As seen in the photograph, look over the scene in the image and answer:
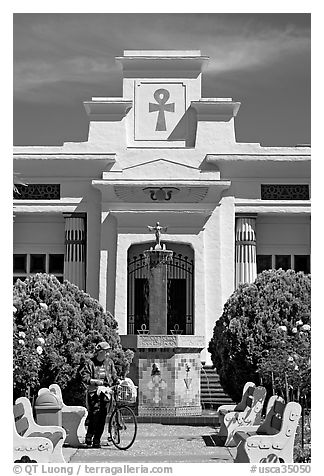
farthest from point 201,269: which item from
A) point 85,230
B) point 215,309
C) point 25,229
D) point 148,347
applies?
point 148,347

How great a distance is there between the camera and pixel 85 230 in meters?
29.2

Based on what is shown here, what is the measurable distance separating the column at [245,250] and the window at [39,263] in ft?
17.3

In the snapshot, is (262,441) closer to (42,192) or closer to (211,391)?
(211,391)

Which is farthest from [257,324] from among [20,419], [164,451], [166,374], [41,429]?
[20,419]

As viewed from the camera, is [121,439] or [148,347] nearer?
[121,439]

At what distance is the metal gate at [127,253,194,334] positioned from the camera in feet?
93.7

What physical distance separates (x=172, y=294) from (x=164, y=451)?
14.6 metres

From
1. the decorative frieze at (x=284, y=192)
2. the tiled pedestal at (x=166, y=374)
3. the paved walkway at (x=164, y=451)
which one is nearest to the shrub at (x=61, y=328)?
the tiled pedestal at (x=166, y=374)

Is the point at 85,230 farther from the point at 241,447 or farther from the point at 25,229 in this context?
the point at 241,447

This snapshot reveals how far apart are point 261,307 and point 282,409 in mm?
9723

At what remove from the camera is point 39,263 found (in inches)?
1164

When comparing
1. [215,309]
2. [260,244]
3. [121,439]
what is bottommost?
[121,439]

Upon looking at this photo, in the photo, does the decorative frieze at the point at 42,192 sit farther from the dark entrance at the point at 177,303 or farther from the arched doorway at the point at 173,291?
the dark entrance at the point at 177,303

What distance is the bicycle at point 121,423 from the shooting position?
1397 centimetres
